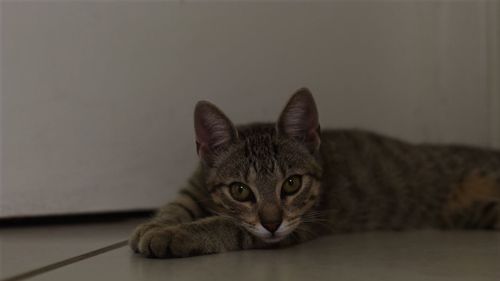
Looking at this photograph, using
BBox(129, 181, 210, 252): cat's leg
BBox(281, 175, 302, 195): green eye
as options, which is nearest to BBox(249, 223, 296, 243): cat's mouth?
BBox(281, 175, 302, 195): green eye

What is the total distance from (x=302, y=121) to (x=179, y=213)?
0.41m

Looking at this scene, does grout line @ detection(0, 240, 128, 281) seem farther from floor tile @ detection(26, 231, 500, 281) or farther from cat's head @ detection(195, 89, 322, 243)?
cat's head @ detection(195, 89, 322, 243)

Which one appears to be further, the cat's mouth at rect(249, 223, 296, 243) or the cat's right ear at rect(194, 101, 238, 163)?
the cat's right ear at rect(194, 101, 238, 163)

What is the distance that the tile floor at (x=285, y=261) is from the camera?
111cm

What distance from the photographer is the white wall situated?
1.85 metres

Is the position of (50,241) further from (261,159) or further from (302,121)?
(302,121)

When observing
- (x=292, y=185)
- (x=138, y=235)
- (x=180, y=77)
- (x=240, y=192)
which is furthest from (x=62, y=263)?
(x=180, y=77)

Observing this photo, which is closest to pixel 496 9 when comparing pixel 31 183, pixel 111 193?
pixel 111 193

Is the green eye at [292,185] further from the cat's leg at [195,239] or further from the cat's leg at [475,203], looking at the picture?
the cat's leg at [475,203]

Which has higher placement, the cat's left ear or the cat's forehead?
the cat's left ear

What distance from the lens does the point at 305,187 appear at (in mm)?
1532

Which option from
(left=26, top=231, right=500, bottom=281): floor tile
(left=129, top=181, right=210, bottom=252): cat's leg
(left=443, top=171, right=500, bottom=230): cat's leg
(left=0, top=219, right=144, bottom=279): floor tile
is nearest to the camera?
(left=26, top=231, right=500, bottom=281): floor tile

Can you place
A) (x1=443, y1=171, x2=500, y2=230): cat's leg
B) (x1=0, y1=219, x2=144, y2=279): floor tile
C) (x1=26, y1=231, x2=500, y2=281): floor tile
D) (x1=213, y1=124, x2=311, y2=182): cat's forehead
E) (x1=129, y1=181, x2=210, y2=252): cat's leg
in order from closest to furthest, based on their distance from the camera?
(x1=26, y1=231, x2=500, y2=281): floor tile → (x1=0, y1=219, x2=144, y2=279): floor tile → (x1=129, y1=181, x2=210, y2=252): cat's leg → (x1=213, y1=124, x2=311, y2=182): cat's forehead → (x1=443, y1=171, x2=500, y2=230): cat's leg

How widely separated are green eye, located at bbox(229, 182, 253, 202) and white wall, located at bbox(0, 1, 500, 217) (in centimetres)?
54
